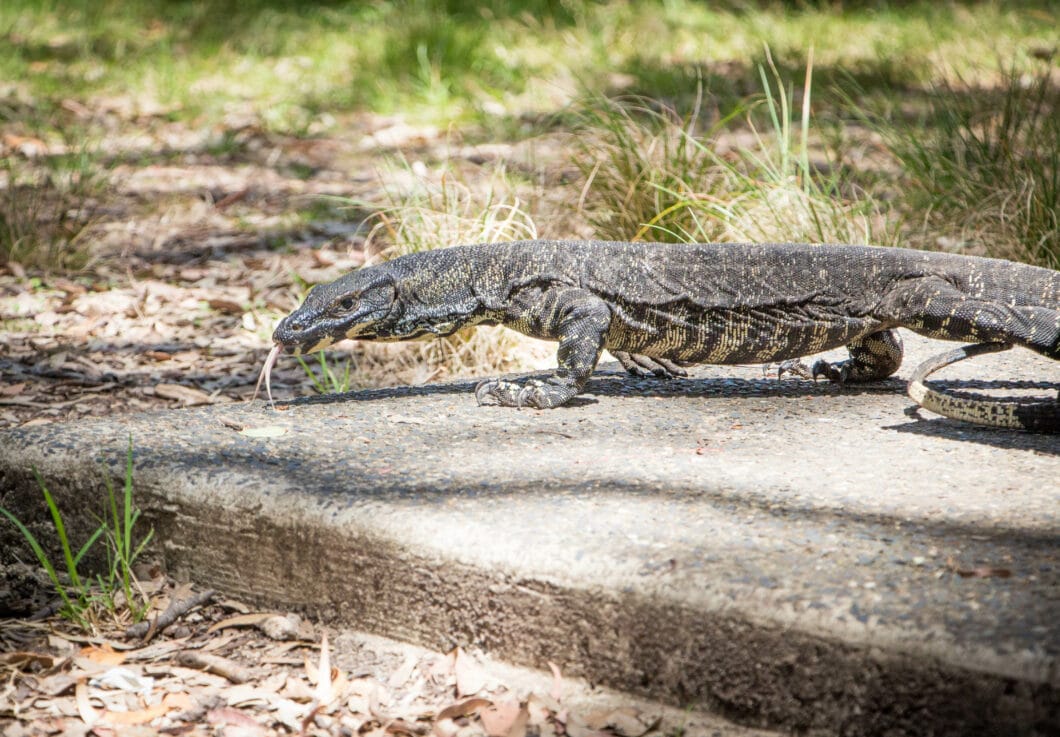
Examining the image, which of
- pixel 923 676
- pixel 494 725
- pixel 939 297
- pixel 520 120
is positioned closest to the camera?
pixel 923 676

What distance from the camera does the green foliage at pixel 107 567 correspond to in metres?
3.06

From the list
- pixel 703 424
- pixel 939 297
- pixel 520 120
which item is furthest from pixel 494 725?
pixel 520 120

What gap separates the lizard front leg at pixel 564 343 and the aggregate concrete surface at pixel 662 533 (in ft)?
0.26

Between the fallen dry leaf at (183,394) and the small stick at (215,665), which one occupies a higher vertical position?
the small stick at (215,665)

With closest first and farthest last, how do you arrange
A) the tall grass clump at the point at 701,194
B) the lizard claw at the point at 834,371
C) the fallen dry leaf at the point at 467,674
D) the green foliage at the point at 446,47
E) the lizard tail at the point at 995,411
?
the fallen dry leaf at the point at 467,674, the lizard tail at the point at 995,411, the lizard claw at the point at 834,371, the tall grass clump at the point at 701,194, the green foliage at the point at 446,47

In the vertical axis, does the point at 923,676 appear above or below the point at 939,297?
below

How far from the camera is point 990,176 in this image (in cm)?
590

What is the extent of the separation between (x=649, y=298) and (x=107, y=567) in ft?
6.43

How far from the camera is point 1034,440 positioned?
350cm

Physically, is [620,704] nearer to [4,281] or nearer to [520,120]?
[4,281]

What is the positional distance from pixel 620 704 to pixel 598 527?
44 centimetres

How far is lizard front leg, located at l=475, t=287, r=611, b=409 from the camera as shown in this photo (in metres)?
3.89

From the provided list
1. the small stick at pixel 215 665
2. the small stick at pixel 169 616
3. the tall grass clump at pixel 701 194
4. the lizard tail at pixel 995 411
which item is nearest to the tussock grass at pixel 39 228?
the tall grass clump at pixel 701 194

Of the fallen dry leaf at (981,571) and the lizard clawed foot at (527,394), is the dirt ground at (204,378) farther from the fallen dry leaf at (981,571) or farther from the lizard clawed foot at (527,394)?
the lizard clawed foot at (527,394)
